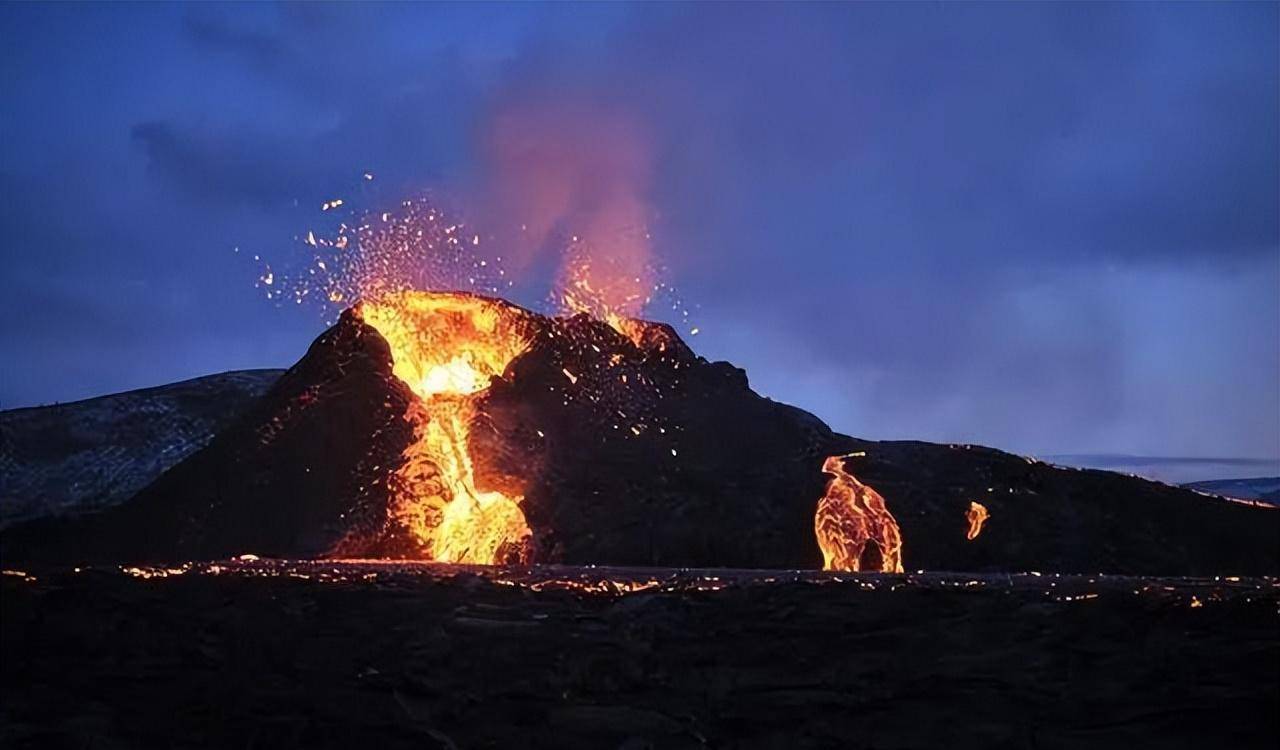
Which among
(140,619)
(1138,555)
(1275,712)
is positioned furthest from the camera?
(1138,555)

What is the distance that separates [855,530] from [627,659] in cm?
395

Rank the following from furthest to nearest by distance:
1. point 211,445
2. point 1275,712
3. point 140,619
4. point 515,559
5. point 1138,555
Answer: point 211,445 → point 1138,555 → point 515,559 → point 140,619 → point 1275,712

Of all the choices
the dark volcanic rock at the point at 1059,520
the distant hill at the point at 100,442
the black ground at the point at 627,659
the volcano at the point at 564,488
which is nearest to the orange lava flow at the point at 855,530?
the volcano at the point at 564,488

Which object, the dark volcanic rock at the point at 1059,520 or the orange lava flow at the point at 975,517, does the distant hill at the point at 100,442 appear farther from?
the orange lava flow at the point at 975,517

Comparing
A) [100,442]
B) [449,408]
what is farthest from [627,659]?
[100,442]

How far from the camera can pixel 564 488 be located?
9320 millimetres

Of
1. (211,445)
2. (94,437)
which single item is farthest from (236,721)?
(94,437)

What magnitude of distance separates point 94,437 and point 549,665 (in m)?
15.6

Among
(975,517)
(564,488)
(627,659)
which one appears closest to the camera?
(627,659)

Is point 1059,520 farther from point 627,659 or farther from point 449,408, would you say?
point 449,408

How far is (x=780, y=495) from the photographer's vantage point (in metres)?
9.55

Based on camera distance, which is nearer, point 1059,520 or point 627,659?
point 627,659

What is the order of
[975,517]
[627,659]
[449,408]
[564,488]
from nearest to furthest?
[627,659] < [564,488] < [975,517] < [449,408]

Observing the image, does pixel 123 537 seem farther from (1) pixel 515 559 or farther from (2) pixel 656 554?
(2) pixel 656 554
